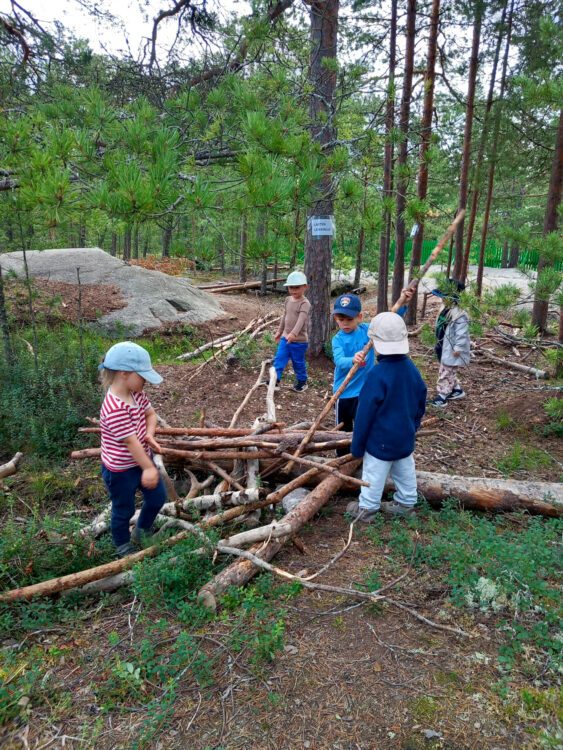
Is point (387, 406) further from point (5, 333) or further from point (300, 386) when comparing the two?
point (5, 333)

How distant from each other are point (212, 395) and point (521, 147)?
10.2m

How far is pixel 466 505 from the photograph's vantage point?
408 cm

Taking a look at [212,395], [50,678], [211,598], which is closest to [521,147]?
[212,395]

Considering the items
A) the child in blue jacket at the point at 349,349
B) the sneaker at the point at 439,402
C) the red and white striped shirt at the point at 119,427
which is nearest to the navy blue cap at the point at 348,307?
the child in blue jacket at the point at 349,349

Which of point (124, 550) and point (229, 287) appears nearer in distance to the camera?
point (124, 550)

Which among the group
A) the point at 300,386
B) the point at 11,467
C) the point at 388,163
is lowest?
the point at 11,467

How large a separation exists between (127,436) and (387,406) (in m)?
1.97

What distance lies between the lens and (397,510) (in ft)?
13.0

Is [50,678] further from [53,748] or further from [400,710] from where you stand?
[400,710]

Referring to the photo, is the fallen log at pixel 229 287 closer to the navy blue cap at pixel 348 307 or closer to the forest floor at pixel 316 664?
Result: the navy blue cap at pixel 348 307

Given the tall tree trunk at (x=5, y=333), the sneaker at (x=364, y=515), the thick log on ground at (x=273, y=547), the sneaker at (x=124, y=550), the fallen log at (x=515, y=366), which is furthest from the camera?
the fallen log at (x=515, y=366)

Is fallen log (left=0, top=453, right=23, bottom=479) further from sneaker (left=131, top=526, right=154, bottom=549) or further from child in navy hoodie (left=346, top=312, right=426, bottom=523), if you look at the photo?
child in navy hoodie (left=346, top=312, right=426, bottom=523)

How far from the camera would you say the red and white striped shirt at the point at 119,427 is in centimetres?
Answer: 317

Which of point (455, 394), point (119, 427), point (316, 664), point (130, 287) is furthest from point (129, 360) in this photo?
point (130, 287)
